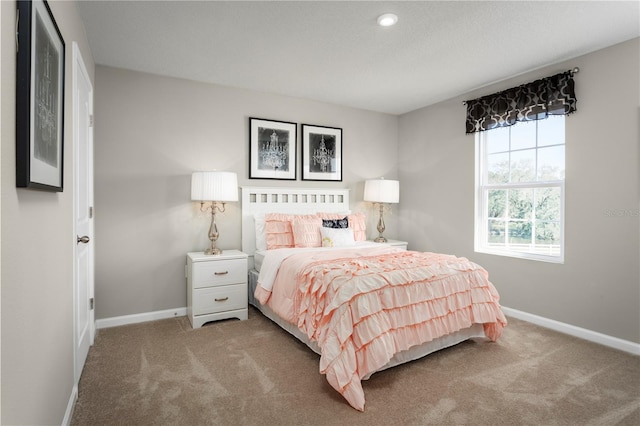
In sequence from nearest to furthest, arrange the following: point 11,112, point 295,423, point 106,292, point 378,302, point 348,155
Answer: point 11,112 → point 295,423 → point 378,302 → point 106,292 → point 348,155

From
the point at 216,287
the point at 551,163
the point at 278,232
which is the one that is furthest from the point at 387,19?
the point at 216,287

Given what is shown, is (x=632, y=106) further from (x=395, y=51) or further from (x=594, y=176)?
(x=395, y=51)

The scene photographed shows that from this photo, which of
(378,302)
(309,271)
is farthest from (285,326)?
(378,302)

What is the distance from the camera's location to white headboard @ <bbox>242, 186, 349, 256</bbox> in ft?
13.2

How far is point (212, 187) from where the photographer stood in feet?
11.2

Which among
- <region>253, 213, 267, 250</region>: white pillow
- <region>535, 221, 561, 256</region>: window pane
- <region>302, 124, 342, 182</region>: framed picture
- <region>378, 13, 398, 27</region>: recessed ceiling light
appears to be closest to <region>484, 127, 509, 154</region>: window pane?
<region>535, 221, 561, 256</region>: window pane

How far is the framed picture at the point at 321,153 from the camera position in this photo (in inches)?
176

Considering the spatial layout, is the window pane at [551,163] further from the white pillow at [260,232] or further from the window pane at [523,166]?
the white pillow at [260,232]

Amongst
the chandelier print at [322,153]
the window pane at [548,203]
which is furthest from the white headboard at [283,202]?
the window pane at [548,203]

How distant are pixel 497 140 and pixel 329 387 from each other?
10.6ft

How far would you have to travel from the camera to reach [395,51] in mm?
3078

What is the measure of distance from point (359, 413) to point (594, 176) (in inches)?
111

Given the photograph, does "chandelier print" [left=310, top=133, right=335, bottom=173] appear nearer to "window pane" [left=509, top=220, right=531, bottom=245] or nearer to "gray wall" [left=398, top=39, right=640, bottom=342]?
"gray wall" [left=398, top=39, right=640, bottom=342]

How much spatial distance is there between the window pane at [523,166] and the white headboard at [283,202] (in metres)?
2.00
